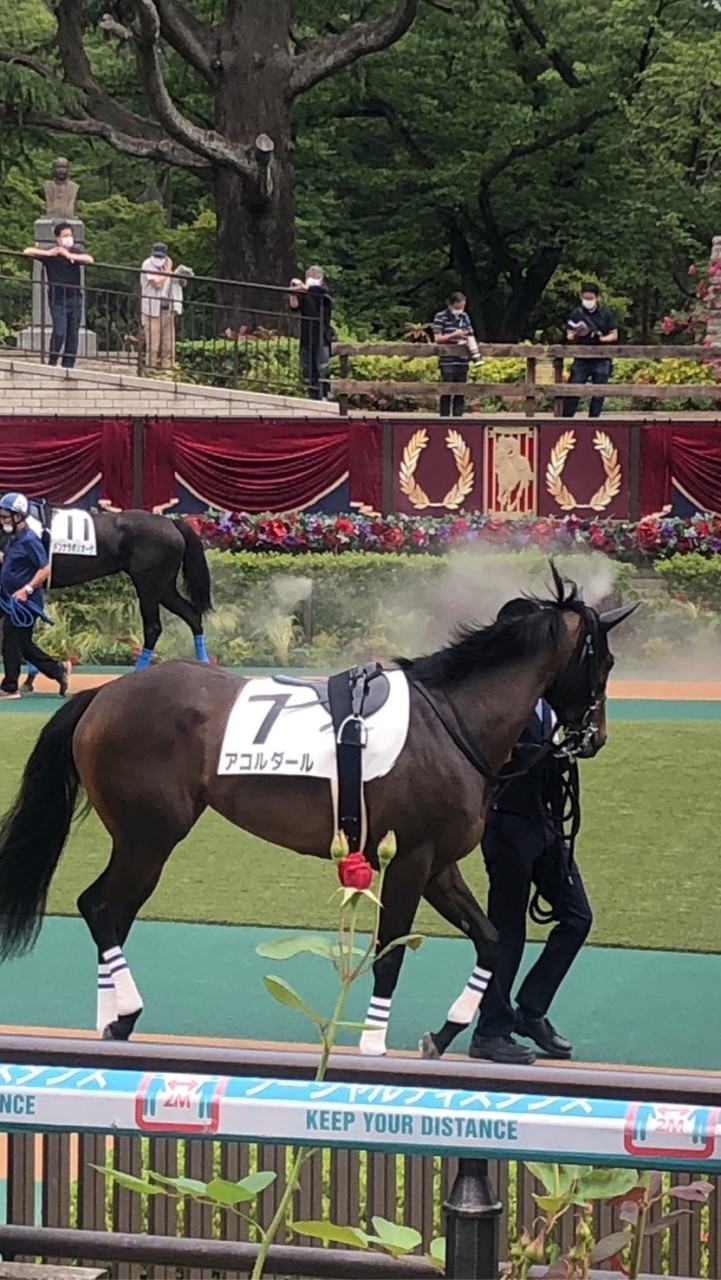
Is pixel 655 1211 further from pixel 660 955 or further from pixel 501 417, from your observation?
pixel 501 417

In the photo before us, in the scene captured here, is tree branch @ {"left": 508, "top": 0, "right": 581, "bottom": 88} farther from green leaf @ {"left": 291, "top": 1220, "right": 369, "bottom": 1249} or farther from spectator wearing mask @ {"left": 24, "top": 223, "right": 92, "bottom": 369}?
green leaf @ {"left": 291, "top": 1220, "right": 369, "bottom": 1249}

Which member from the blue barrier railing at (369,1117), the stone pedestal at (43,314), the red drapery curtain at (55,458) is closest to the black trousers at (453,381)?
the red drapery curtain at (55,458)

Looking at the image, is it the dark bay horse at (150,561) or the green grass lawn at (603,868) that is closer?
the green grass lawn at (603,868)

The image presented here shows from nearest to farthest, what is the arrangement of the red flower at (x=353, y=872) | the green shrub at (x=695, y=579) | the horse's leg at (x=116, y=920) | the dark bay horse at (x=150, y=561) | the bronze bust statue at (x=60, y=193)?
the red flower at (x=353, y=872) → the horse's leg at (x=116, y=920) → the dark bay horse at (x=150, y=561) → the green shrub at (x=695, y=579) → the bronze bust statue at (x=60, y=193)

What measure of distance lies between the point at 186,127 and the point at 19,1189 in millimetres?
27083

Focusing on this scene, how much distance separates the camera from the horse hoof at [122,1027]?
716 centimetres

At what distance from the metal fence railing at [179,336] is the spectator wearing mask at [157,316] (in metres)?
0.03

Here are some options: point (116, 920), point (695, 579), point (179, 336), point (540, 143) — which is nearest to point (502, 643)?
point (116, 920)

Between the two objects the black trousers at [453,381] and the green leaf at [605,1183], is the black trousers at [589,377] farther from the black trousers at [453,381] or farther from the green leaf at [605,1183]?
the green leaf at [605,1183]

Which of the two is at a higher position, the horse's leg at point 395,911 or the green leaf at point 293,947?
the green leaf at point 293,947

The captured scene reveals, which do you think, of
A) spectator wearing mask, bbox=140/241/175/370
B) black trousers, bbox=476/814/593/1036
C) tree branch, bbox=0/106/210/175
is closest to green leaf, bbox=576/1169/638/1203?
black trousers, bbox=476/814/593/1036

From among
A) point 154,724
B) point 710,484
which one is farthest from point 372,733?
point 710,484

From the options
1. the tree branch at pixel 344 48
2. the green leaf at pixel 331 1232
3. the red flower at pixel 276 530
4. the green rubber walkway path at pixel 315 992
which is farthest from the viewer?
the tree branch at pixel 344 48

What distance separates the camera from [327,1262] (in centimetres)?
302
